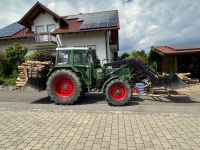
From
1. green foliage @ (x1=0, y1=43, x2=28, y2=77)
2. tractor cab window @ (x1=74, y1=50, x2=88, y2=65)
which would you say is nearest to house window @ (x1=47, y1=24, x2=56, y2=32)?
green foliage @ (x1=0, y1=43, x2=28, y2=77)

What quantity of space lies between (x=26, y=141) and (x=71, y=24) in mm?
18915

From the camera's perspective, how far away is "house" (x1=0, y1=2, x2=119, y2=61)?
20.5 meters

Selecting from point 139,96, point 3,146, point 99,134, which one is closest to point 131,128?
point 99,134

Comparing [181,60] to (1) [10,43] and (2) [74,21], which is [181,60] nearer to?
(2) [74,21]

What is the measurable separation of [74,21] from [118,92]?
51.2ft

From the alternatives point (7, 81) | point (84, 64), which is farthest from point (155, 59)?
point (84, 64)

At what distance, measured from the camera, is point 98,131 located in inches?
228

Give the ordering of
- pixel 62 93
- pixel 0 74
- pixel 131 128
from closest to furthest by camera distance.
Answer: pixel 131 128 → pixel 62 93 → pixel 0 74

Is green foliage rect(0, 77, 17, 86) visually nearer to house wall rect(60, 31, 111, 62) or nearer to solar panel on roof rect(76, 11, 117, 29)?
house wall rect(60, 31, 111, 62)

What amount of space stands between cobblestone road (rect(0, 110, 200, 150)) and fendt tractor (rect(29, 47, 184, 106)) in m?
2.01

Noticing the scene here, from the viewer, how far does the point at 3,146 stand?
16.0 ft

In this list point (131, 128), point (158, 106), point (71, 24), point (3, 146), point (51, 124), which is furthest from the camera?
point (71, 24)

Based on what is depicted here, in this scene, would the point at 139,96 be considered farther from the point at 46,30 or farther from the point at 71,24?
the point at 46,30

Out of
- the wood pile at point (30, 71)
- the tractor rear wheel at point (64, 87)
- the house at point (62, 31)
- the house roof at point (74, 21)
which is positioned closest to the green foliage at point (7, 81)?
the house at point (62, 31)
